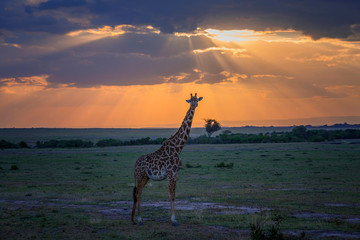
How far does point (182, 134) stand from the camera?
48.6ft

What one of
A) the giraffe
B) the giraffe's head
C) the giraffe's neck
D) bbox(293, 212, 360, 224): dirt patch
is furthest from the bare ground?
Result: the giraffe's head

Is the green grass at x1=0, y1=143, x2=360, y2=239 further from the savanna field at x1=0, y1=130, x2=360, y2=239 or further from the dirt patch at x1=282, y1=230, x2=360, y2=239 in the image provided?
the dirt patch at x1=282, y1=230, x2=360, y2=239

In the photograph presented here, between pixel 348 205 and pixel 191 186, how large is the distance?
9.90m

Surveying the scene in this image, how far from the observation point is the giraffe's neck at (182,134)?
1470 centimetres

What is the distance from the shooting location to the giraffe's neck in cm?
1470

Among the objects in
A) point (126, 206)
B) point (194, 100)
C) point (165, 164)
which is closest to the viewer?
point (165, 164)

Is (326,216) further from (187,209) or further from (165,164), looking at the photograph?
(165,164)

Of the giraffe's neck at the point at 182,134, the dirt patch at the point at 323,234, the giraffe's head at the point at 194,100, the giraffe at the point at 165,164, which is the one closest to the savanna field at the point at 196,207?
the dirt patch at the point at 323,234

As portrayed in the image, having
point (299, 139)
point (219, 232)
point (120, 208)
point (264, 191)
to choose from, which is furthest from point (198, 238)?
point (299, 139)

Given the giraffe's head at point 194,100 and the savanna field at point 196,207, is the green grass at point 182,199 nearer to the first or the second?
the savanna field at point 196,207

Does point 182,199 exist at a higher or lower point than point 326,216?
lower

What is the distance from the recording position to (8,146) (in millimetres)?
73500

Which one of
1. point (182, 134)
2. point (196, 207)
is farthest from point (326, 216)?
point (182, 134)

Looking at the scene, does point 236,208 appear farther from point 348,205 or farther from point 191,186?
point 191,186
